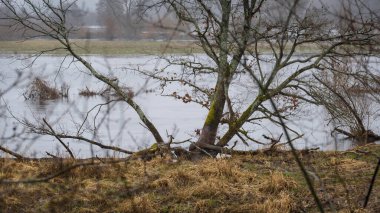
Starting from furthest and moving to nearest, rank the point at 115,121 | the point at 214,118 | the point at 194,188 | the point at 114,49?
the point at 114,49 < the point at 115,121 < the point at 214,118 < the point at 194,188

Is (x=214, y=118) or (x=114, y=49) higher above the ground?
(x=114, y=49)

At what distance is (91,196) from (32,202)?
656 mm

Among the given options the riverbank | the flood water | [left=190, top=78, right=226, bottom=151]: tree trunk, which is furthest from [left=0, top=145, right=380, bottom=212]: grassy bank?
the riverbank

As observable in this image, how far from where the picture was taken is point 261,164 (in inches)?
295

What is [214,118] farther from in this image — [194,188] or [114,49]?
[114,49]

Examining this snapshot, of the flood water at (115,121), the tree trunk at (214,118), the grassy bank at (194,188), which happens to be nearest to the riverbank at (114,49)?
the flood water at (115,121)

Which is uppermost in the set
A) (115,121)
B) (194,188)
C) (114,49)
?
(114,49)

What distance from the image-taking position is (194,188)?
591cm

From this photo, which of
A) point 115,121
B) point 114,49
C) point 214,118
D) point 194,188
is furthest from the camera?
point 114,49

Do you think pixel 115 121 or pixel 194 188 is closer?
pixel 194 188

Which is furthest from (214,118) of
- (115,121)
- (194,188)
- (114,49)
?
(114,49)

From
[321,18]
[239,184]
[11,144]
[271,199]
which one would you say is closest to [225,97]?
[321,18]

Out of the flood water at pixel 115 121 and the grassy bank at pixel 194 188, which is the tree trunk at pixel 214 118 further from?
the grassy bank at pixel 194 188

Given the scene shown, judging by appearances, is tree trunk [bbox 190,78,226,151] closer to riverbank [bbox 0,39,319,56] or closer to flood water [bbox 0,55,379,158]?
riverbank [bbox 0,39,319,56]
